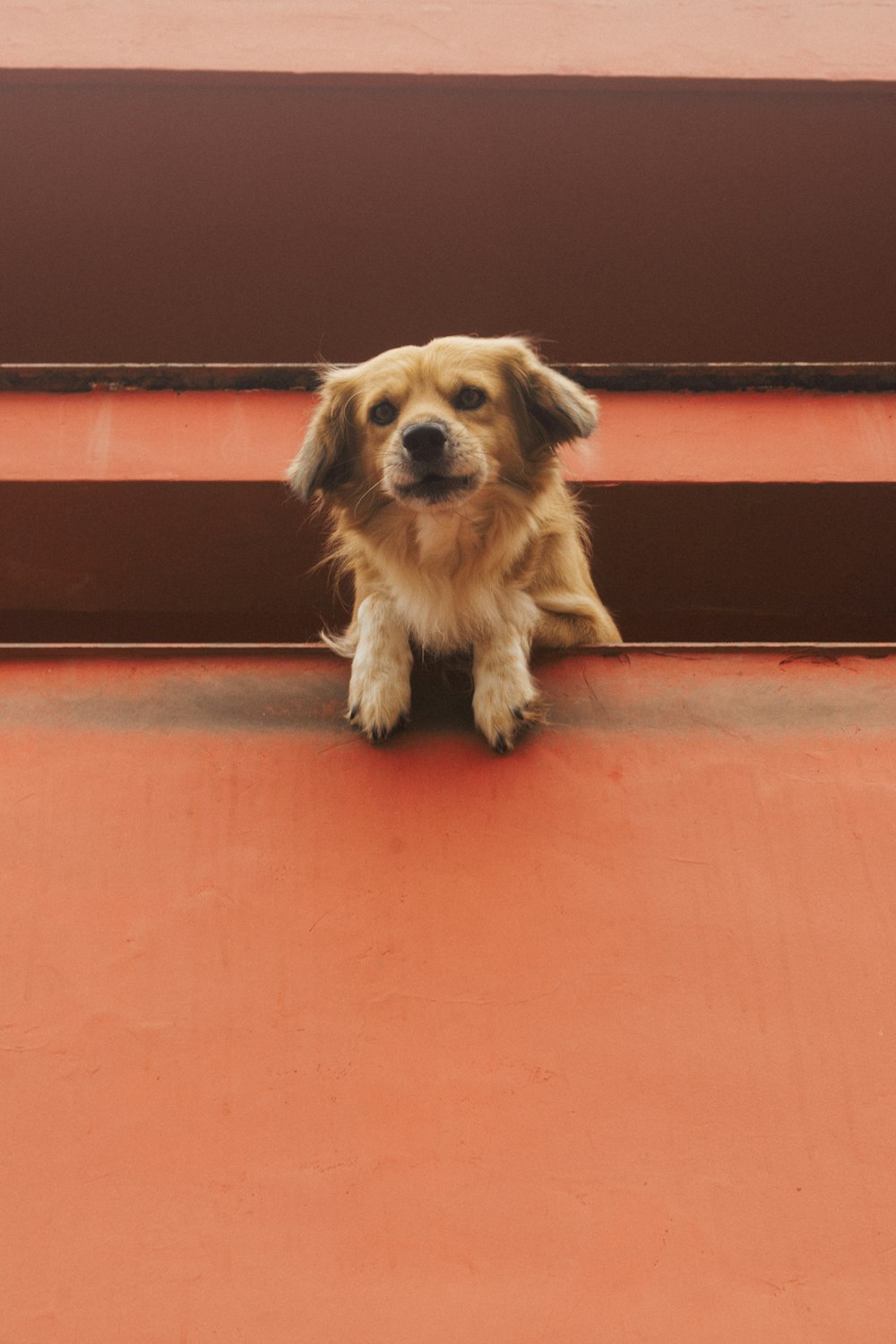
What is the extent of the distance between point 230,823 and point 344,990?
632mm

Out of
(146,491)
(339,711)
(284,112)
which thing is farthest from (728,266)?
(339,711)

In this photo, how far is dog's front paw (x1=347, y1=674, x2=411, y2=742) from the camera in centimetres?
353

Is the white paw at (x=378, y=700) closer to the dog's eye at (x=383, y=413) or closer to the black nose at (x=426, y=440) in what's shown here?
the black nose at (x=426, y=440)

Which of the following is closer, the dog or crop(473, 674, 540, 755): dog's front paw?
crop(473, 674, 540, 755): dog's front paw

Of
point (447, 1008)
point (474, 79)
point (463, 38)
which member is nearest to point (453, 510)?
point (447, 1008)

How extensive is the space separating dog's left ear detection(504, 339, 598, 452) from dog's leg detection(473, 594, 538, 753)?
0.79m

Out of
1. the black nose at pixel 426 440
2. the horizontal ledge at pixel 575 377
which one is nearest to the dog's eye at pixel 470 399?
the black nose at pixel 426 440

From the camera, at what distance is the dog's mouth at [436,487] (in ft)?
12.4

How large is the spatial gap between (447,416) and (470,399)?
182 mm

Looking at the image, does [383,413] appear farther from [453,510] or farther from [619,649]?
[619,649]

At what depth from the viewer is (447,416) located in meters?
3.96

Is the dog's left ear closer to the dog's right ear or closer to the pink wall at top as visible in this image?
the dog's right ear

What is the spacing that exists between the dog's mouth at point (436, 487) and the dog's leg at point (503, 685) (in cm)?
46

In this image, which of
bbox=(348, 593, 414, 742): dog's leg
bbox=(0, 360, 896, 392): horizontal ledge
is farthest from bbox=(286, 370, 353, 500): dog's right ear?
bbox=(0, 360, 896, 392): horizontal ledge
